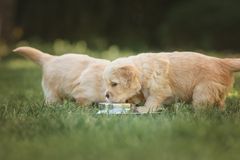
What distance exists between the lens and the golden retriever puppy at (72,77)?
20.5 ft

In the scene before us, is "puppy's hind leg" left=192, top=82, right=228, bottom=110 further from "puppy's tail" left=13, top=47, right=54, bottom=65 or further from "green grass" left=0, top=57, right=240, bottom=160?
"puppy's tail" left=13, top=47, right=54, bottom=65

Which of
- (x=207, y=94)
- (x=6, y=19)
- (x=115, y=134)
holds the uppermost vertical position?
(x=6, y=19)

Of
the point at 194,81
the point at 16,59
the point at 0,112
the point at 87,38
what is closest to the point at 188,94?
the point at 194,81

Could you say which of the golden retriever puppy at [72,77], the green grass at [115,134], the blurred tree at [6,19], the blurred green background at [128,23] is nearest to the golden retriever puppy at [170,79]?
the green grass at [115,134]

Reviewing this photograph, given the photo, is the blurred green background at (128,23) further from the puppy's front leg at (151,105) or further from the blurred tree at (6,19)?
the puppy's front leg at (151,105)

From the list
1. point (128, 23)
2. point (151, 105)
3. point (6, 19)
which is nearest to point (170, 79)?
point (151, 105)

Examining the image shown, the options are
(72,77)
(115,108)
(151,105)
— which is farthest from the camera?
(72,77)

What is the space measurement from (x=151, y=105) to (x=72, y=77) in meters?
0.98

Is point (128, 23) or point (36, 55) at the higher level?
point (128, 23)

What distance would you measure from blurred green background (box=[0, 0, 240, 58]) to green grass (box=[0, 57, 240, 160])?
11058 millimetres

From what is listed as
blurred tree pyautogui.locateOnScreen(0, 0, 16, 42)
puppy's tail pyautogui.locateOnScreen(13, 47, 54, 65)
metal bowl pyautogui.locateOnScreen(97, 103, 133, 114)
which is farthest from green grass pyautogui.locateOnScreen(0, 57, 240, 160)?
blurred tree pyautogui.locateOnScreen(0, 0, 16, 42)

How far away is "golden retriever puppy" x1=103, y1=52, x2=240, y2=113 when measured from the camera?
5.81 meters

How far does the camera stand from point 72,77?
6.46 m

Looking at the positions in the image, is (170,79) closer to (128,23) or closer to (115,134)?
(115,134)
